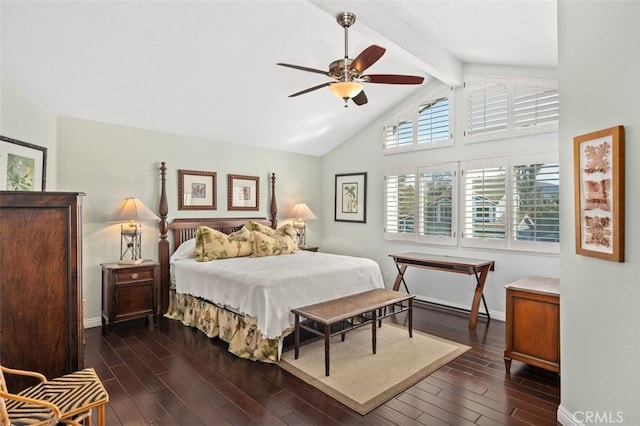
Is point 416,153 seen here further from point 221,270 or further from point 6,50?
point 6,50

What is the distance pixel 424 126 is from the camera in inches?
215

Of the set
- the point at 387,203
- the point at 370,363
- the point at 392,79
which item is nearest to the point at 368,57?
the point at 392,79

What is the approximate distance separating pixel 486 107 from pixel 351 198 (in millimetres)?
2677

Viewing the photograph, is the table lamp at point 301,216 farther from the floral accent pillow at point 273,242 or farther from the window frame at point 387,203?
the window frame at point 387,203

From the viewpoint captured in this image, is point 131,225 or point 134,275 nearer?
point 134,275

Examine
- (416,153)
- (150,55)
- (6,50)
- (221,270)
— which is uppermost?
(150,55)

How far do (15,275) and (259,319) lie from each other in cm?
190

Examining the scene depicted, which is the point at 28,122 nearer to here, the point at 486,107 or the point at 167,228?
the point at 167,228

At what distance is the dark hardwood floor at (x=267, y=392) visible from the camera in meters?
2.42

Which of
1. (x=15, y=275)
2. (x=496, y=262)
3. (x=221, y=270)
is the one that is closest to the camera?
(x=15, y=275)

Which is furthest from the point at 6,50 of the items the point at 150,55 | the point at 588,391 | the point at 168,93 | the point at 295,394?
the point at 588,391

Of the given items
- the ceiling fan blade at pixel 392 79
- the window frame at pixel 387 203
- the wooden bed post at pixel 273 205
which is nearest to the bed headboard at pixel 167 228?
the wooden bed post at pixel 273 205

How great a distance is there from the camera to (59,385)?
1.87 meters

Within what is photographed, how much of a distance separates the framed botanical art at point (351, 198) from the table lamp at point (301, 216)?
61 cm
